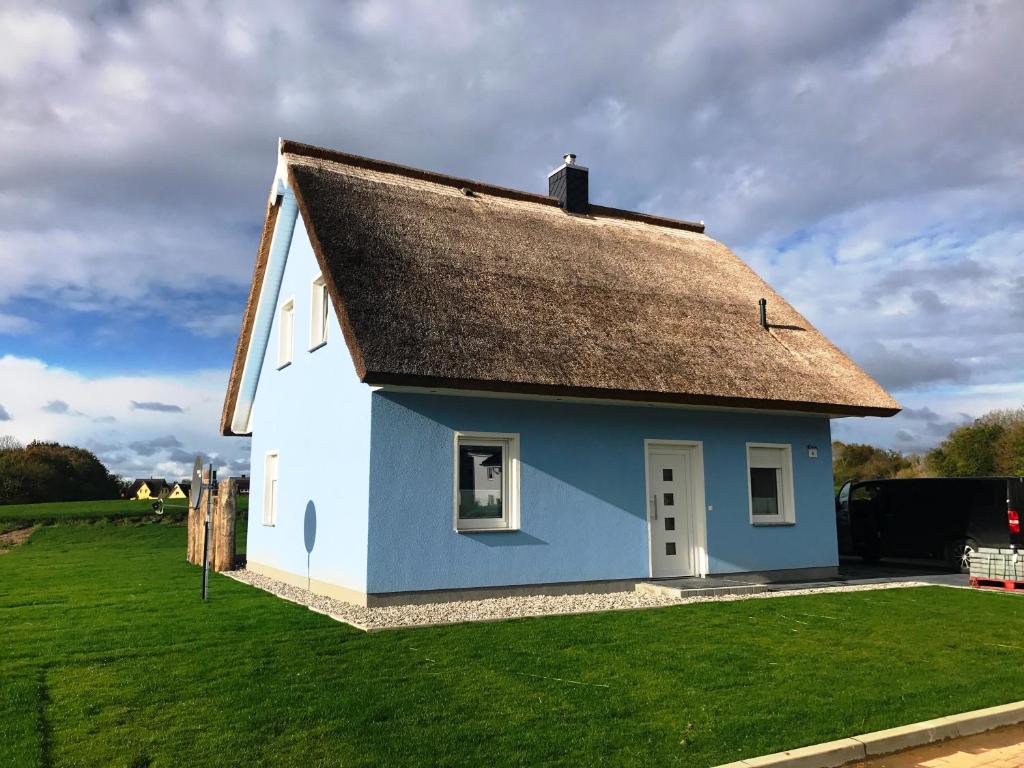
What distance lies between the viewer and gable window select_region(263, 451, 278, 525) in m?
14.6

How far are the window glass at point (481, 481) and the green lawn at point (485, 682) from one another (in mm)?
2316

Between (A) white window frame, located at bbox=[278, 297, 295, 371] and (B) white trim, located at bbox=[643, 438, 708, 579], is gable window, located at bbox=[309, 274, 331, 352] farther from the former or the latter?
(B) white trim, located at bbox=[643, 438, 708, 579]

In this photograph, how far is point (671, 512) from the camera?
1235 centimetres

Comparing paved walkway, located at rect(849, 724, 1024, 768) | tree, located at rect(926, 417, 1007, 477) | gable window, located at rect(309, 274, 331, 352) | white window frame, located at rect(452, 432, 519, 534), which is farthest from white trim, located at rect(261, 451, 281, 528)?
tree, located at rect(926, 417, 1007, 477)

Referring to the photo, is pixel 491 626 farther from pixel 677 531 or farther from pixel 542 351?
pixel 677 531

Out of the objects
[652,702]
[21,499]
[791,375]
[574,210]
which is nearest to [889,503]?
[791,375]

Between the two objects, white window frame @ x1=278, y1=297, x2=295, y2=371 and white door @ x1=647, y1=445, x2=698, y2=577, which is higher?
white window frame @ x1=278, y1=297, x2=295, y2=371

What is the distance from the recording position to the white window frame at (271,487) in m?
14.4

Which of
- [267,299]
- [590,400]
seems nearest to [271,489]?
[267,299]

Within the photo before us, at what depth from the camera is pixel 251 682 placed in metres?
6.16

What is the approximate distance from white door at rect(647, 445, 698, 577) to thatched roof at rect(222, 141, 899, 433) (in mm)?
1244

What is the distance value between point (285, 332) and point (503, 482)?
6310mm

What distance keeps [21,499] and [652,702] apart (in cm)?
5032

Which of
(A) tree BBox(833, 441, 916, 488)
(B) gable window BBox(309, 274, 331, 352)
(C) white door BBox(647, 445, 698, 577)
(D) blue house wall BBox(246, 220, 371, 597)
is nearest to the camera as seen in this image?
(D) blue house wall BBox(246, 220, 371, 597)
